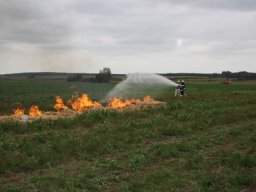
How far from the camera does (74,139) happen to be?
1518 centimetres

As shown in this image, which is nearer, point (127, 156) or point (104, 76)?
point (127, 156)

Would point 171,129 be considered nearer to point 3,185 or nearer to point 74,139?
point 74,139

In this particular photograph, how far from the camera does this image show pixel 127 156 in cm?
1307

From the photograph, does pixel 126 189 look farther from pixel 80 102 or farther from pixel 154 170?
pixel 80 102

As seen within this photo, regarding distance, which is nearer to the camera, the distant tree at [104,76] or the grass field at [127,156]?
the grass field at [127,156]

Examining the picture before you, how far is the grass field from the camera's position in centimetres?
1037

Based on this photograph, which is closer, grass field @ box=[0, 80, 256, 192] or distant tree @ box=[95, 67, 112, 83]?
grass field @ box=[0, 80, 256, 192]

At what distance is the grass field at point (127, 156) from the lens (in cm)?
1037

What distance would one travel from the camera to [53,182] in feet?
33.7

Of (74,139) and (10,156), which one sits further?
(74,139)

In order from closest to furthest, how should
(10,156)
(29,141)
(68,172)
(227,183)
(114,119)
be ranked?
(227,183), (68,172), (10,156), (29,141), (114,119)

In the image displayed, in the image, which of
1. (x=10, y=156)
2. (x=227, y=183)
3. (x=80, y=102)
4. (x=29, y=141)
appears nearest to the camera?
A: (x=227, y=183)

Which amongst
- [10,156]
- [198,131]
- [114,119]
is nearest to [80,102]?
[114,119]

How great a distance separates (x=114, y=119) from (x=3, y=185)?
11037mm
